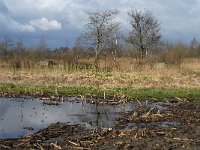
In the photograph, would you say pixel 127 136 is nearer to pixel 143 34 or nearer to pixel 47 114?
pixel 47 114

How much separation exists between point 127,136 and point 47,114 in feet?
18.1

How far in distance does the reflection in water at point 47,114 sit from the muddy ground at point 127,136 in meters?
0.82

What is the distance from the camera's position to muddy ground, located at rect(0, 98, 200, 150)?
34.3 ft

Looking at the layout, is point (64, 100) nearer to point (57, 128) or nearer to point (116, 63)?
point (57, 128)

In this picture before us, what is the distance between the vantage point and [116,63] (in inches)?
1550

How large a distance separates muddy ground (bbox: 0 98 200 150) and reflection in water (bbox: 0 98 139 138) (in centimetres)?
82

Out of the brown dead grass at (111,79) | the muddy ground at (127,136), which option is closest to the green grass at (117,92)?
the brown dead grass at (111,79)

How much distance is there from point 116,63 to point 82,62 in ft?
20.5

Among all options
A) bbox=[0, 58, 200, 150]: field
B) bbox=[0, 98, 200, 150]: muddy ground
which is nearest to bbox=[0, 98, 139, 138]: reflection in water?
bbox=[0, 58, 200, 150]: field

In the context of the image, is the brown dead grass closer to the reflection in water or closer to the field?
the field

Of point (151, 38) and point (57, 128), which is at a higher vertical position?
point (151, 38)

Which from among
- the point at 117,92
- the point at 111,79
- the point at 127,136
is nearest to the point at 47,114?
the point at 127,136

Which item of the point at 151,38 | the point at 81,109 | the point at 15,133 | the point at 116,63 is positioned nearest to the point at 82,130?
the point at 15,133

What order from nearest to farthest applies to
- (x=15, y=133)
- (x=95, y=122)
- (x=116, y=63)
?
(x=15, y=133) < (x=95, y=122) < (x=116, y=63)
